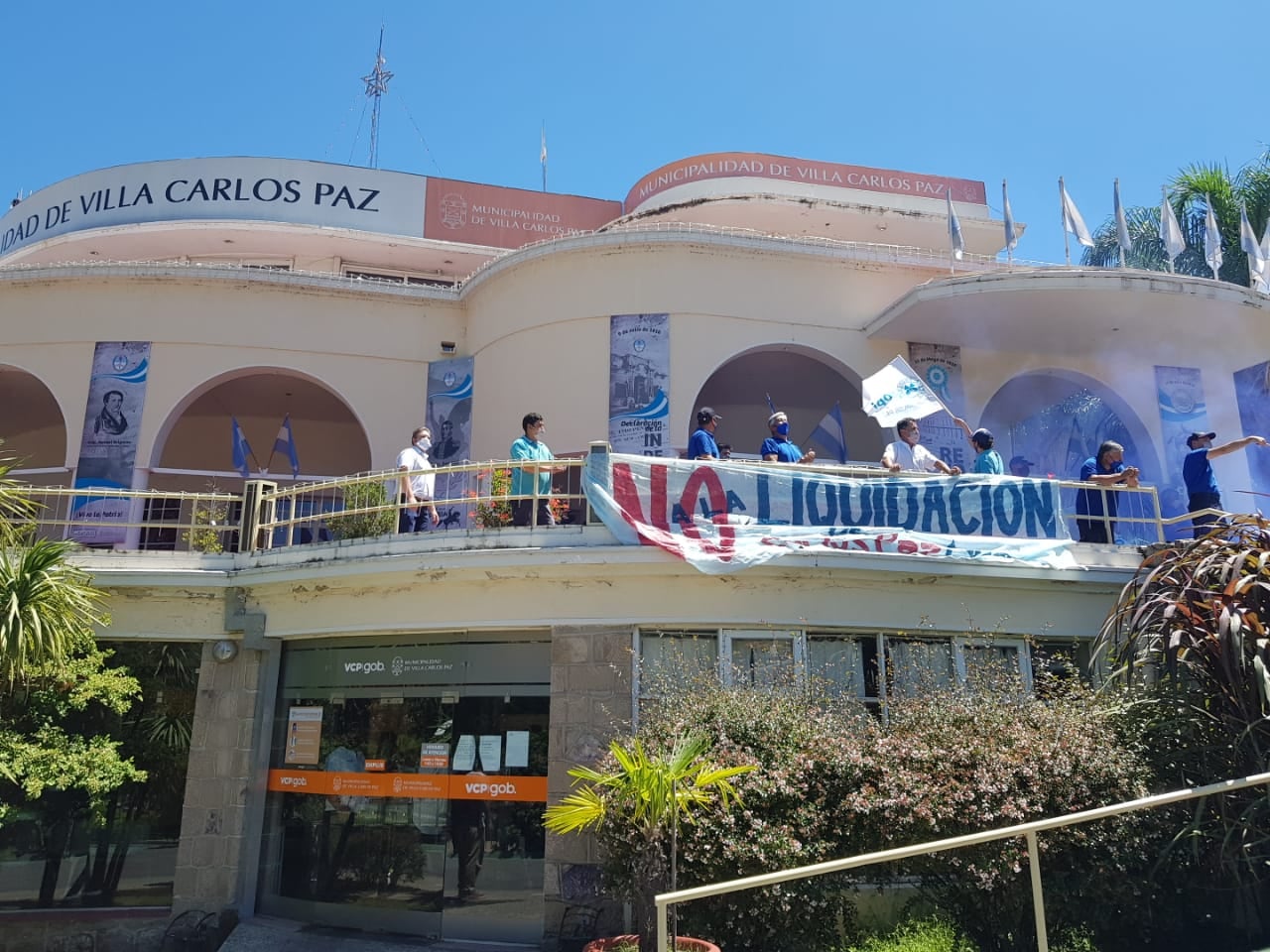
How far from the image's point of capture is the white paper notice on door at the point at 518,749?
10023 millimetres

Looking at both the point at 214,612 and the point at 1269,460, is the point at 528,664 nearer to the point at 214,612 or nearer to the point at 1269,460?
the point at 214,612

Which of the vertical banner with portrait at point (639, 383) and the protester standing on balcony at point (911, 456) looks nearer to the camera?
the protester standing on balcony at point (911, 456)

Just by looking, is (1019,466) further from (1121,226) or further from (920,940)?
(920,940)

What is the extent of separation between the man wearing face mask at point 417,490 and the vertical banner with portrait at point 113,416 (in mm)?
7403

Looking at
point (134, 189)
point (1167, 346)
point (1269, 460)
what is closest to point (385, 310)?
point (134, 189)

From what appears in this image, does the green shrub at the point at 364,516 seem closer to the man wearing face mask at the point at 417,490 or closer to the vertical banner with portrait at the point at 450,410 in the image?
the man wearing face mask at the point at 417,490

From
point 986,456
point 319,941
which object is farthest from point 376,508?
point 986,456

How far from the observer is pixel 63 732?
1050 centimetres

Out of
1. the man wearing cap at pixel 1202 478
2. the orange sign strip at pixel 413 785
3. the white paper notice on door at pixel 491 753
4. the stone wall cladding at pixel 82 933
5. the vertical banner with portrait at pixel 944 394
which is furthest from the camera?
the vertical banner with portrait at pixel 944 394

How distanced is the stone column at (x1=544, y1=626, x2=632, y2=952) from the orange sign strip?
416 mm

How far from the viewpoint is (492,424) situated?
17.1 metres

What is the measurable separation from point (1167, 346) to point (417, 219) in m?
14.8

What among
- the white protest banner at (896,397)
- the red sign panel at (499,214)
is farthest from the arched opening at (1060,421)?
the red sign panel at (499,214)

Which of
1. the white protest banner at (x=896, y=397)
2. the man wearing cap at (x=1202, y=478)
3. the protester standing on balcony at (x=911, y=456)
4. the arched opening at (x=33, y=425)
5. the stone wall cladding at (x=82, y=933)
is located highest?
the arched opening at (x=33, y=425)
